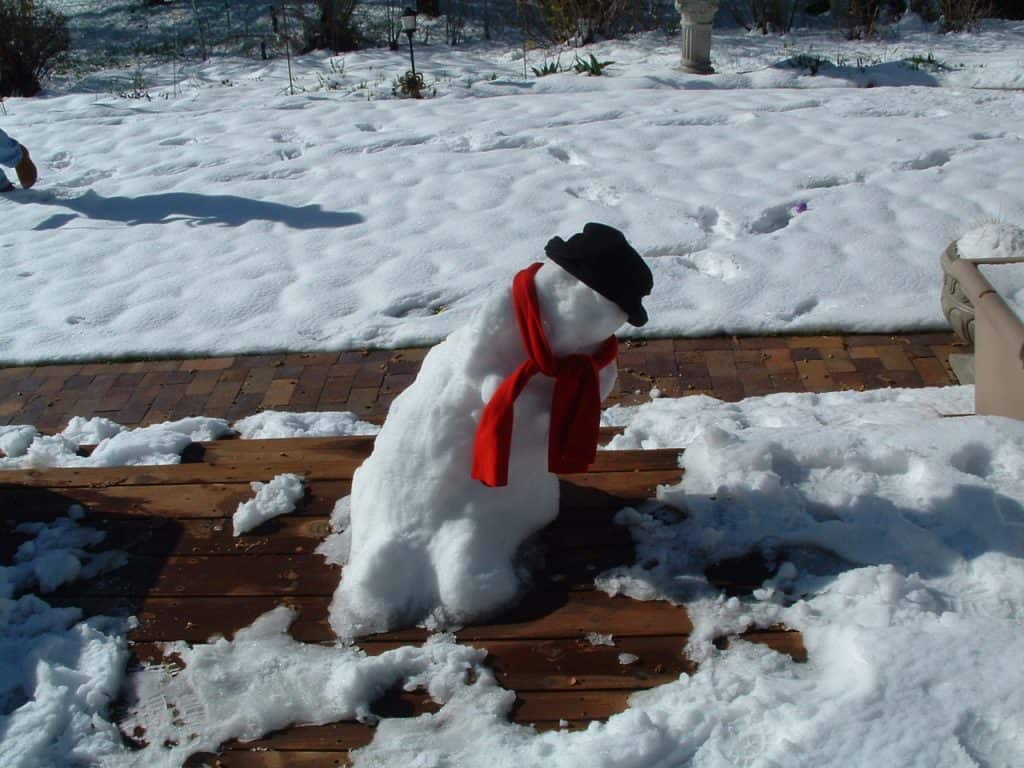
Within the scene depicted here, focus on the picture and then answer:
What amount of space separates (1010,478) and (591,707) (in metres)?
1.51

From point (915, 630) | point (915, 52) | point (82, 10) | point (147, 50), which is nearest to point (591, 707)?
point (915, 630)

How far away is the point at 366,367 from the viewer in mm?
4723

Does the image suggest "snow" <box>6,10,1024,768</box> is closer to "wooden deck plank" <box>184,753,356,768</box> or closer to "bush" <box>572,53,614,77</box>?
"wooden deck plank" <box>184,753,356,768</box>

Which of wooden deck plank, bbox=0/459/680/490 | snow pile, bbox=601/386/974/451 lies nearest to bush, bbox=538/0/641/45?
snow pile, bbox=601/386/974/451

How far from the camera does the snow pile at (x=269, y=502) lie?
2.91 m

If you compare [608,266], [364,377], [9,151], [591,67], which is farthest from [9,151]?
[608,266]

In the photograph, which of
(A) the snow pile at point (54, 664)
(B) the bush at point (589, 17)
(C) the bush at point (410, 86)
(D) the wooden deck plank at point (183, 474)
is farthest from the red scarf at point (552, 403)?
(B) the bush at point (589, 17)

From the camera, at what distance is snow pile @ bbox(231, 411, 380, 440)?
4.11 meters

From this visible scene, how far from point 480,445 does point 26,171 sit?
20.0ft

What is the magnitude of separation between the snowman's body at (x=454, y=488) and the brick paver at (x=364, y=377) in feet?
5.78

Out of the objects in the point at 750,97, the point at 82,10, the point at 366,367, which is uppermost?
the point at 82,10

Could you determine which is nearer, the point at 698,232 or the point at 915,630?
the point at 915,630

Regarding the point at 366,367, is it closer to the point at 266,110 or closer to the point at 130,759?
the point at 130,759

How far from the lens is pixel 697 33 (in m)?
9.23
